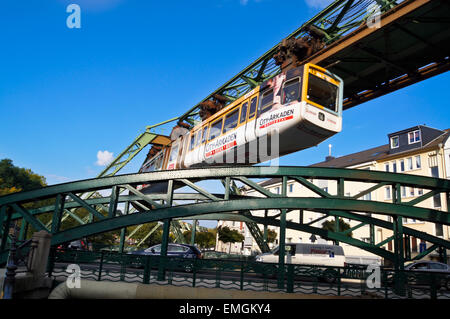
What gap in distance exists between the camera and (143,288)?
423 inches

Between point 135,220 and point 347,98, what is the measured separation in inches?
449

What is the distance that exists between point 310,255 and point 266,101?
10.8 m

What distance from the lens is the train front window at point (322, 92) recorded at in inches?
489

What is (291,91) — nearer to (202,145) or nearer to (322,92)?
(322,92)

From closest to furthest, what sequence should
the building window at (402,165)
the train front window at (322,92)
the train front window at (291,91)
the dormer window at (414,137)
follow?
the train front window at (291,91), the train front window at (322,92), the dormer window at (414,137), the building window at (402,165)

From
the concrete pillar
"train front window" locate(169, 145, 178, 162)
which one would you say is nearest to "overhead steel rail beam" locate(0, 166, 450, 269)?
the concrete pillar

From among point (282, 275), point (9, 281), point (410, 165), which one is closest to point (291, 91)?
point (282, 275)

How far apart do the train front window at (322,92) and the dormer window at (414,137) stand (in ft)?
106

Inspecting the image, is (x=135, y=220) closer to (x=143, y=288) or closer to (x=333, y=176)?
Answer: (x=143, y=288)

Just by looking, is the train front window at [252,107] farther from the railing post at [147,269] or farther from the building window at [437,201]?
the building window at [437,201]

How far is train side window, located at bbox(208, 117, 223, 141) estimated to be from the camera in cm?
1623

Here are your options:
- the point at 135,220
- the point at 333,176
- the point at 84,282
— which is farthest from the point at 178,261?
the point at 333,176

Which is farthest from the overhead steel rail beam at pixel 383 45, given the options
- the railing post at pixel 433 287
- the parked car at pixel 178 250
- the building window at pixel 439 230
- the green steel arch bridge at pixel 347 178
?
the building window at pixel 439 230

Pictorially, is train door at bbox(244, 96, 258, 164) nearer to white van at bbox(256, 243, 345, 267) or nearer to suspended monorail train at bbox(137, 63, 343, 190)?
suspended monorail train at bbox(137, 63, 343, 190)
